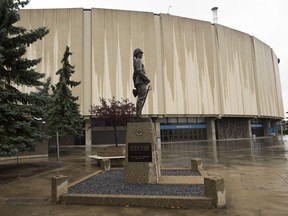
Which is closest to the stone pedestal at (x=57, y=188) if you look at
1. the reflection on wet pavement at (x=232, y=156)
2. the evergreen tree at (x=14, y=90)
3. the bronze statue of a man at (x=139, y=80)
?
the bronze statue of a man at (x=139, y=80)

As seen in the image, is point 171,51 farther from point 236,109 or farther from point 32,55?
point 32,55

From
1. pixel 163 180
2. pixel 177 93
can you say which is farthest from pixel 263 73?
pixel 163 180

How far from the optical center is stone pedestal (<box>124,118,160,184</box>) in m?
8.34

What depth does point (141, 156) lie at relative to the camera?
27.8 feet

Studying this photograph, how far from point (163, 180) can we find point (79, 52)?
121ft

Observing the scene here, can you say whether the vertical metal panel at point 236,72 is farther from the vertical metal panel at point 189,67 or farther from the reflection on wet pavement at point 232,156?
the reflection on wet pavement at point 232,156

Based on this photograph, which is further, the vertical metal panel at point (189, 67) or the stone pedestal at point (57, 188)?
the vertical metal panel at point (189, 67)

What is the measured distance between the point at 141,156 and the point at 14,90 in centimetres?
678

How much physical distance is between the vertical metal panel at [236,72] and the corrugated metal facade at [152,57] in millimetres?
191

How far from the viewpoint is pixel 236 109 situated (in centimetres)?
5028

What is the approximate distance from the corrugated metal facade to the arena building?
16 centimetres

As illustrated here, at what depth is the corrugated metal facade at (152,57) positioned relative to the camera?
4200 centimetres

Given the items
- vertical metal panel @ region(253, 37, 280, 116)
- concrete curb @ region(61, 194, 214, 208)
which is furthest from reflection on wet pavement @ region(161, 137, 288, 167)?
vertical metal panel @ region(253, 37, 280, 116)

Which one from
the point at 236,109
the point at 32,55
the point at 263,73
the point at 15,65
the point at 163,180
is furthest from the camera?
the point at 263,73
